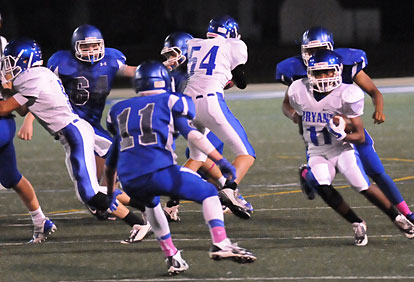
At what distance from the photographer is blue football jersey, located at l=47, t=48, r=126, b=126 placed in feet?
24.6

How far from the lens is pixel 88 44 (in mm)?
7406

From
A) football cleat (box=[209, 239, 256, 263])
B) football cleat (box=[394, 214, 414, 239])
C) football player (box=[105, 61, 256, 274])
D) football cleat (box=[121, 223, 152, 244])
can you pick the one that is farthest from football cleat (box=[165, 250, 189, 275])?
football cleat (box=[394, 214, 414, 239])

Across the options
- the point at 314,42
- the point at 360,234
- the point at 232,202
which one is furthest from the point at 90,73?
the point at 360,234

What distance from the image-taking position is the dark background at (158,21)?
3675 cm

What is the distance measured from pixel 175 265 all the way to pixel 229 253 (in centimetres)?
34

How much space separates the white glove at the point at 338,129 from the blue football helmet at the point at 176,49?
2.10 m

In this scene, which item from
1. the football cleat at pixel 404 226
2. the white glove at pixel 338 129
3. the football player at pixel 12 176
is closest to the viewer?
the white glove at pixel 338 129

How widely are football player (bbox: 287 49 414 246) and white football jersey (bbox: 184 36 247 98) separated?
56.5 inches

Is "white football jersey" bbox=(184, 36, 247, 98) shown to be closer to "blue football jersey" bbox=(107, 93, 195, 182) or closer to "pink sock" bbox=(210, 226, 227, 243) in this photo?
"blue football jersey" bbox=(107, 93, 195, 182)

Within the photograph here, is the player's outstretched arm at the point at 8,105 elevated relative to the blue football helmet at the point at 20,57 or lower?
lower

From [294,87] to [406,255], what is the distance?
4.53 ft

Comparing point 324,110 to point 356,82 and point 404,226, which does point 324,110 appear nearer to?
point 356,82

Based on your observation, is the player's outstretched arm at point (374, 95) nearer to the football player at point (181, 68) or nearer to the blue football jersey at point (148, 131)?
the football player at point (181, 68)

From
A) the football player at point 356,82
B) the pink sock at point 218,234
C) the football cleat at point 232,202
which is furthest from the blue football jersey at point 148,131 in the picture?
the football cleat at point 232,202
